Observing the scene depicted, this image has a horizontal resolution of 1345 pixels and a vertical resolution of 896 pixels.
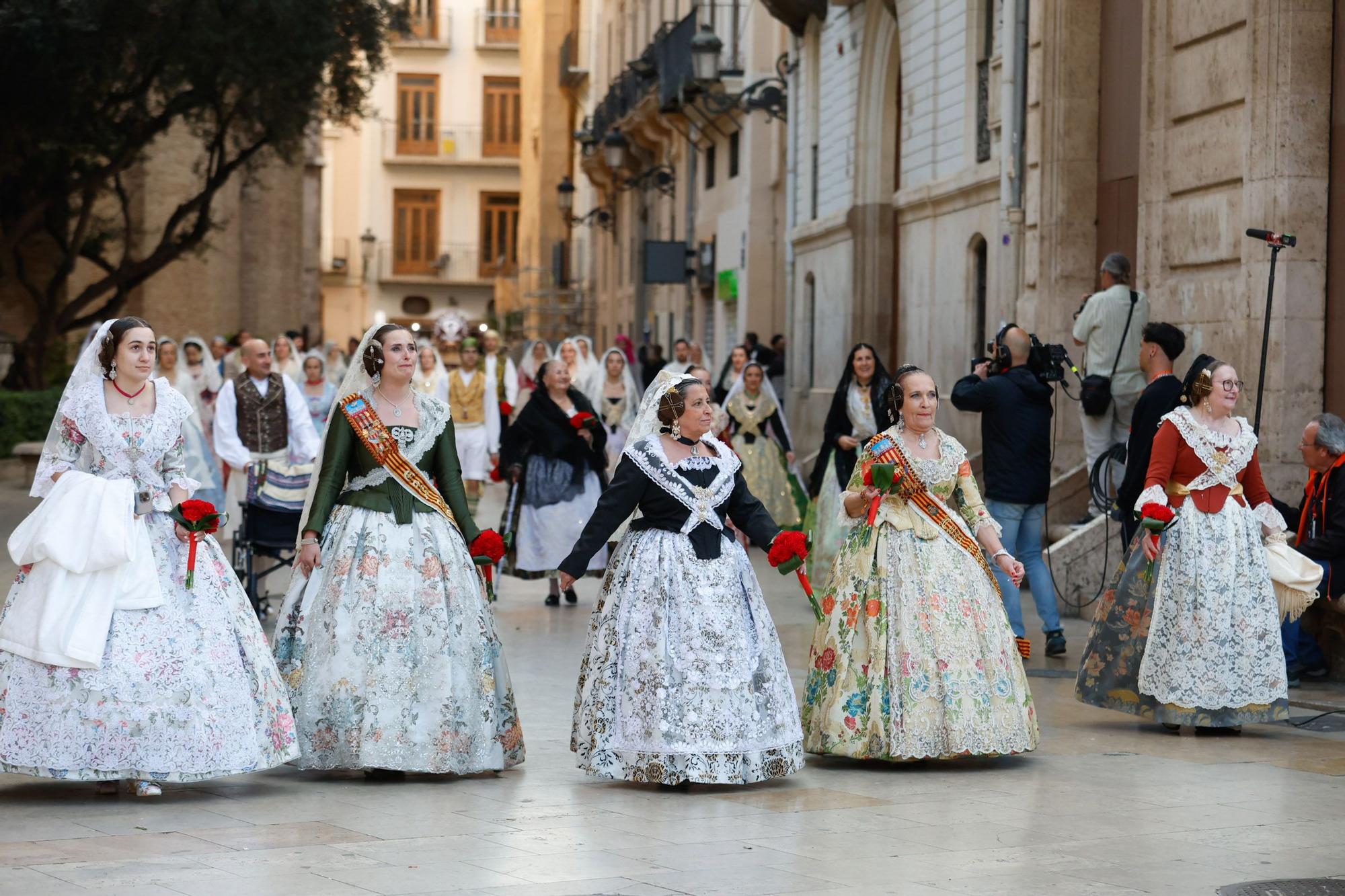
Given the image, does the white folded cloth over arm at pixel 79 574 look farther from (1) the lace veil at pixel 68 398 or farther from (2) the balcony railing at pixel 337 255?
(2) the balcony railing at pixel 337 255

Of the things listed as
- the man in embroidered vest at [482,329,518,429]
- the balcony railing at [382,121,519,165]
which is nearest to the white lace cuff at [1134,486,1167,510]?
the man in embroidered vest at [482,329,518,429]

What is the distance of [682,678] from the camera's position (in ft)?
24.7

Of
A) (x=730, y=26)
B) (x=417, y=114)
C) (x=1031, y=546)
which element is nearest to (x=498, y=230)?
(x=417, y=114)

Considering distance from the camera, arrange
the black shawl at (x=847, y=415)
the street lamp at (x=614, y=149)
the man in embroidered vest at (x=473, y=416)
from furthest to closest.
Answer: the street lamp at (x=614, y=149)
the man in embroidered vest at (x=473, y=416)
the black shawl at (x=847, y=415)

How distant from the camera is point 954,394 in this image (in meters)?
11.6

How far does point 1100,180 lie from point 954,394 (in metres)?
4.73

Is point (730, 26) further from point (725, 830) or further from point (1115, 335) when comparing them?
point (725, 830)

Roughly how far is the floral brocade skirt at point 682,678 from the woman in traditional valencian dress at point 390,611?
0.45m

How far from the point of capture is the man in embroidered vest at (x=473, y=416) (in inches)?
843

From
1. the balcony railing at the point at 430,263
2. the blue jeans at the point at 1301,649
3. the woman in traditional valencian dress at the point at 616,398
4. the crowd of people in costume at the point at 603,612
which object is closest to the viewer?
the crowd of people in costume at the point at 603,612

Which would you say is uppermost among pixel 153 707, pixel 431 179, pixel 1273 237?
pixel 431 179

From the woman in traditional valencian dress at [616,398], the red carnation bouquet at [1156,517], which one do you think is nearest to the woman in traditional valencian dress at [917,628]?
the red carnation bouquet at [1156,517]

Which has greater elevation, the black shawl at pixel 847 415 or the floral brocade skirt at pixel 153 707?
the black shawl at pixel 847 415

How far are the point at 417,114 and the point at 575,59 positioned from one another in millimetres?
17867
